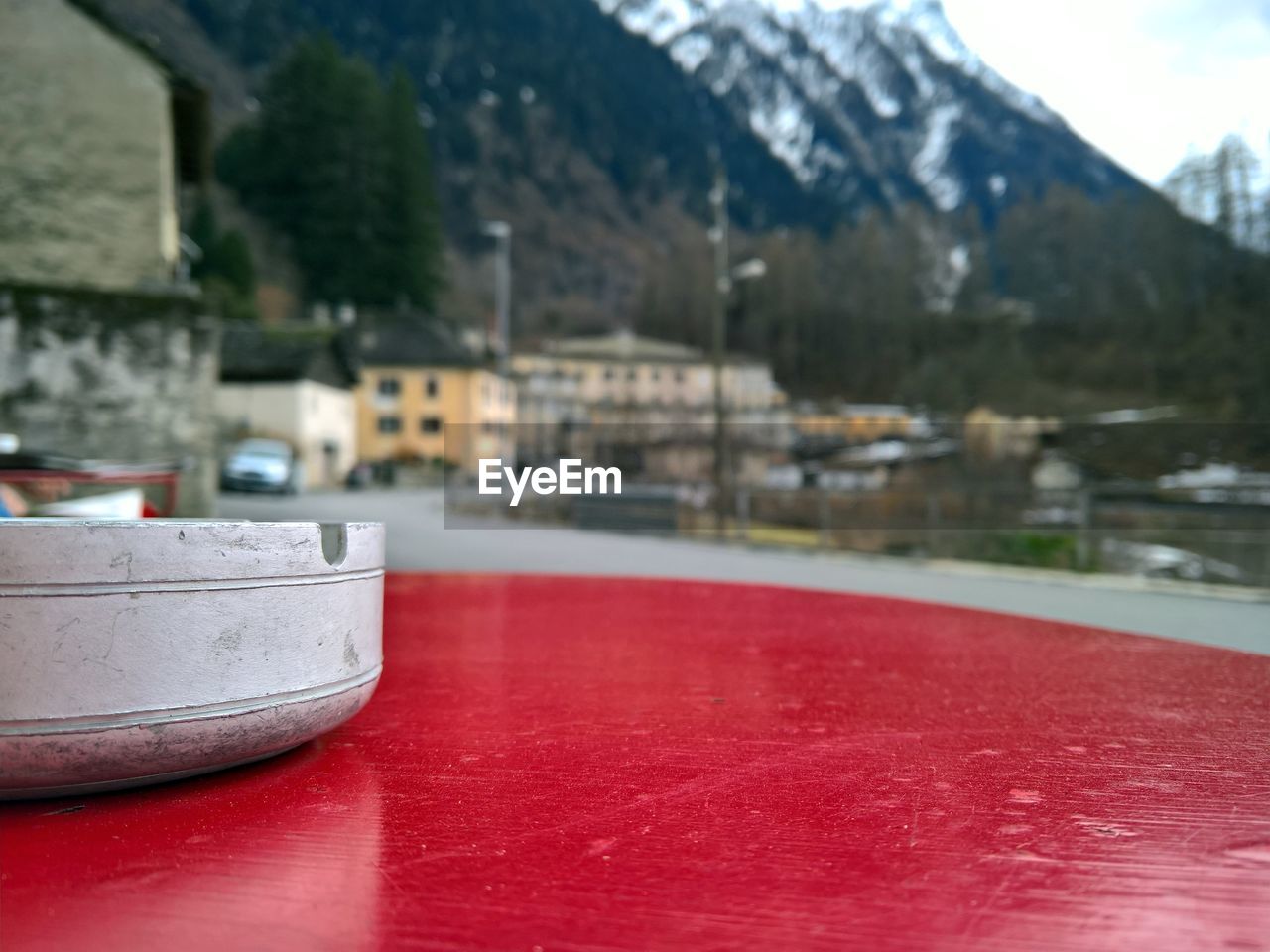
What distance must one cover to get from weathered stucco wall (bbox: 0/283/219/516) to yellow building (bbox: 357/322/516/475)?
1722 inches

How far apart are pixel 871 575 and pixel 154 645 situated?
924 centimetres

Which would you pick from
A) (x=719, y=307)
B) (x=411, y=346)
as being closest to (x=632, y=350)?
(x=411, y=346)

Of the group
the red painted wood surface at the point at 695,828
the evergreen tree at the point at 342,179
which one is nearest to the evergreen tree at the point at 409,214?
the evergreen tree at the point at 342,179

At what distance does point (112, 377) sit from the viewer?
13.5 m

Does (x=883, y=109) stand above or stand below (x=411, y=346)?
above

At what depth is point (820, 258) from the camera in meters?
81.6

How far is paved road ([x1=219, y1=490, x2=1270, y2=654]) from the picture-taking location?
21.0ft

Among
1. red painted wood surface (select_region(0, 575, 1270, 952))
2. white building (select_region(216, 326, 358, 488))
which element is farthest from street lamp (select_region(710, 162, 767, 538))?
white building (select_region(216, 326, 358, 488))

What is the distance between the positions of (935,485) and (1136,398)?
177 ft

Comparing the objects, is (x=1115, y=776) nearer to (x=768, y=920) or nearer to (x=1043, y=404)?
(x=768, y=920)

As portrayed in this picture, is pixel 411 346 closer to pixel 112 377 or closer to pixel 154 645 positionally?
pixel 112 377

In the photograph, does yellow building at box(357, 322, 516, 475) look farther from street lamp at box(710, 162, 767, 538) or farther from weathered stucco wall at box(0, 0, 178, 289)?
weathered stucco wall at box(0, 0, 178, 289)

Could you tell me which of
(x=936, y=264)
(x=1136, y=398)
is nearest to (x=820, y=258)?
(x=936, y=264)
